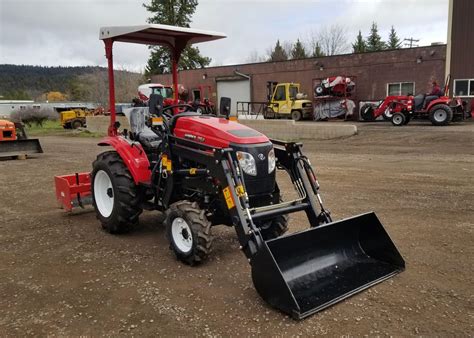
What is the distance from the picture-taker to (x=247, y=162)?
3.87 meters

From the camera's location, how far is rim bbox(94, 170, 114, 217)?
17.4ft

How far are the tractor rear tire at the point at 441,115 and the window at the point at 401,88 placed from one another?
5.46 meters

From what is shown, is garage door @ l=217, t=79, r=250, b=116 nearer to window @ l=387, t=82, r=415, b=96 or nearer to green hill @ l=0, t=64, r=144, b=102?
window @ l=387, t=82, r=415, b=96

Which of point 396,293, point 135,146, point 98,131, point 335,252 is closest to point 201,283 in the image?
point 335,252

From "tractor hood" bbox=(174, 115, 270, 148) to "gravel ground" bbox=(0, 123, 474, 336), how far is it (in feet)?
3.78

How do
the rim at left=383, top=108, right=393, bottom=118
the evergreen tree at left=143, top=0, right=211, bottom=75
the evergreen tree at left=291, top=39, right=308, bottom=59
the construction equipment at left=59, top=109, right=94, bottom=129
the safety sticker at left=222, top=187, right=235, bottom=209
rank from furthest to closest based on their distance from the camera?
the evergreen tree at left=291, top=39, right=308, bottom=59 < the evergreen tree at left=143, top=0, right=211, bottom=75 < the construction equipment at left=59, top=109, right=94, bottom=129 < the rim at left=383, top=108, right=393, bottom=118 < the safety sticker at left=222, top=187, right=235, bottom=209

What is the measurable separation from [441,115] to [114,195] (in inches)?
620

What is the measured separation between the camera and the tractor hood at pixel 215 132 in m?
3.92

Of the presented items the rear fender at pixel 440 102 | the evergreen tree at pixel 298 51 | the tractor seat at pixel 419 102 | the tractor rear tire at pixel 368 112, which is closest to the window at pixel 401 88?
the tractor rear tire at pixel 368 112

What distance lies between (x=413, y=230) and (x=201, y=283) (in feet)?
8.48

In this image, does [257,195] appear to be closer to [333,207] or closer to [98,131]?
[333,207]

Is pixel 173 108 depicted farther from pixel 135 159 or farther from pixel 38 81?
pixel 38 81

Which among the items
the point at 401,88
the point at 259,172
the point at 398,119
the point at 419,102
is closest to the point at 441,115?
the point at 419,102

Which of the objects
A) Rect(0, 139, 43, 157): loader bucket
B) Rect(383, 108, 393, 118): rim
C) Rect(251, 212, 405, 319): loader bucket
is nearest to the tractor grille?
Rect(251, 212, 405, 319): loader bucket
